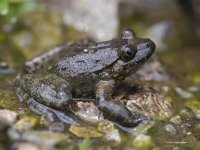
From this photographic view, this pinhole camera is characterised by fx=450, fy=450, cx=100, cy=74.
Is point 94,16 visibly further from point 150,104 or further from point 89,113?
point 89,113

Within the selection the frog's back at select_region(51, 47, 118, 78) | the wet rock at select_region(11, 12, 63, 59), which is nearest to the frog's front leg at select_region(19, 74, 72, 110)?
the frog's back at select_region(51, 47, 118, 78)

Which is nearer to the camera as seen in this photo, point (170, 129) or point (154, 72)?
point (170, 129)

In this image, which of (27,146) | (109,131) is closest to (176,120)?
(109,131)

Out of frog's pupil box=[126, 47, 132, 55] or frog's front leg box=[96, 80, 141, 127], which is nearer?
frog's front leg box=[96, 80, 141, 127]

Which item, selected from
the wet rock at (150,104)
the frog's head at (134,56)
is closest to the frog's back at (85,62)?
the frog's head at (134,56)

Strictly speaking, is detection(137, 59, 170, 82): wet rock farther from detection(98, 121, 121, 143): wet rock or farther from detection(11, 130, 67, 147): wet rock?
detection(11, 130, 67, 147): wet rock

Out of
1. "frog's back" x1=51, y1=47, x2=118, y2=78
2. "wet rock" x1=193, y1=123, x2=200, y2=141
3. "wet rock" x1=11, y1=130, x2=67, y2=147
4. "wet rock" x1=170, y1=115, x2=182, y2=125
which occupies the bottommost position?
"wet rock" x1=193, y1=123, x2=200, y2=141
